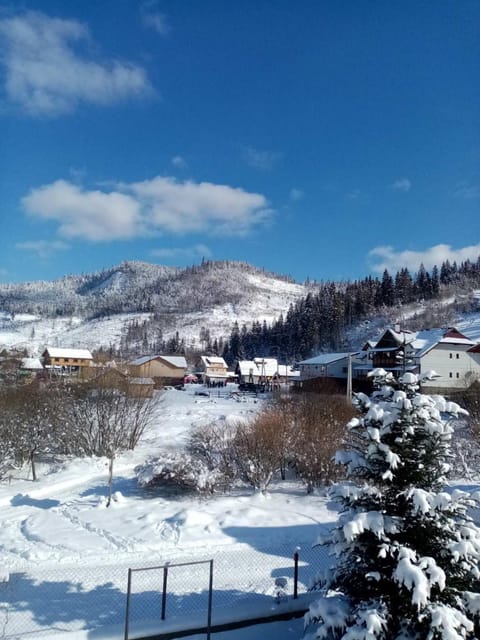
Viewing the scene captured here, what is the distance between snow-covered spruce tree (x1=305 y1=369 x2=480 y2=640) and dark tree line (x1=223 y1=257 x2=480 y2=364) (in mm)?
87862

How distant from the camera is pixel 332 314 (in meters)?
101

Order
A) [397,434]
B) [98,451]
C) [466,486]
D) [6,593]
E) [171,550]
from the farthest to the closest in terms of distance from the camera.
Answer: [98,451]
[466,486]
[171,550]
[6,593]
[397,434]

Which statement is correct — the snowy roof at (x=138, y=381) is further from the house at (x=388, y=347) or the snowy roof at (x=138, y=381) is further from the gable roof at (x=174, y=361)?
the gable roof at (x=174, y=361)

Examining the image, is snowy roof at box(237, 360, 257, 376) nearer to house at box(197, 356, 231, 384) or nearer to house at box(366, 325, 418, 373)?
house at box(197, 356, 231, 384)

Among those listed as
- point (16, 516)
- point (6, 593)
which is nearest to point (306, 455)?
point (16, 516)

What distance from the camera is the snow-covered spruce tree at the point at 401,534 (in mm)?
6039

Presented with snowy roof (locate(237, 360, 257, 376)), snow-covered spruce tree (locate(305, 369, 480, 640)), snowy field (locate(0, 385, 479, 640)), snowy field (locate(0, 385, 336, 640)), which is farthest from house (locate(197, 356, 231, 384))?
snow-covered spruce tree (locate(305, 369, 480, 640))

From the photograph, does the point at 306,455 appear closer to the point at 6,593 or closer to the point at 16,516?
the point at 16,516

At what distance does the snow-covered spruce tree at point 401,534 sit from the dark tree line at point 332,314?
8786cm

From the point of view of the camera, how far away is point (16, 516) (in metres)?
17.7

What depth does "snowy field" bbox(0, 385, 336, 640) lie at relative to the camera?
9.37m

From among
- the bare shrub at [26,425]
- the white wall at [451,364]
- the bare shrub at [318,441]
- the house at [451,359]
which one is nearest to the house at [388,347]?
the house at [451,359]

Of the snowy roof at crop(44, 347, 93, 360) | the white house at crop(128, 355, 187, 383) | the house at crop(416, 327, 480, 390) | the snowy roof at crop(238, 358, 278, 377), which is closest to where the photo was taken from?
the house at crop(416, 327, 480, 390)

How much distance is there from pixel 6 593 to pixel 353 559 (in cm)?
801
